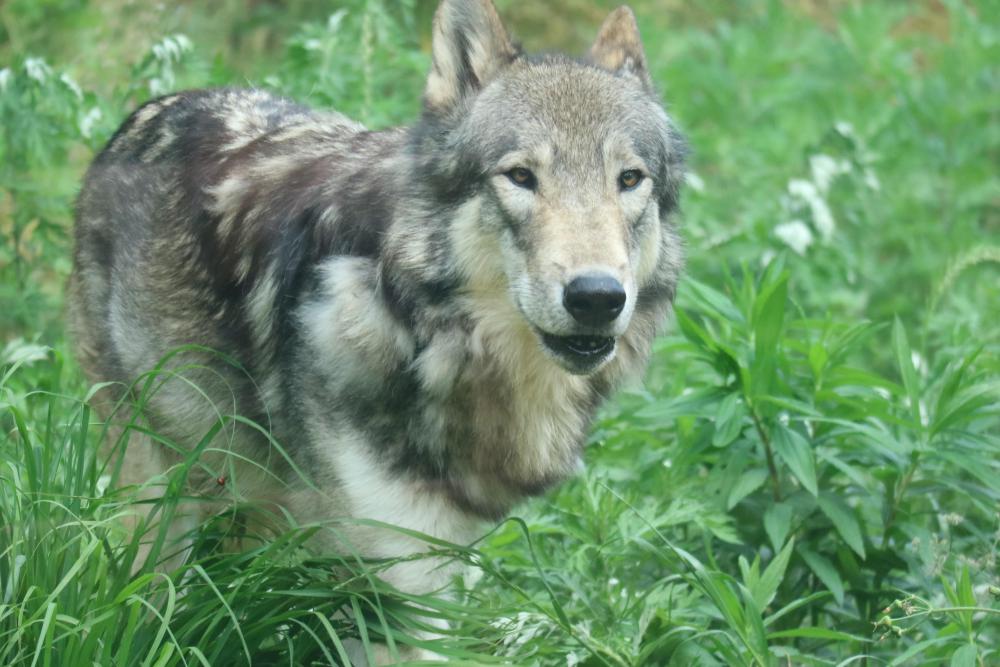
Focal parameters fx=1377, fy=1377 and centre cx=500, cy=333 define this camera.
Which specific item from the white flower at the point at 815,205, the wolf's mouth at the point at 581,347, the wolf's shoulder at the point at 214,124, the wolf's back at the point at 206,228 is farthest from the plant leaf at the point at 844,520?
the white flower at the point at 815,205

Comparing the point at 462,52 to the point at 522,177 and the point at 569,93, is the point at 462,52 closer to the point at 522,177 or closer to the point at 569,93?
the point at 569,93

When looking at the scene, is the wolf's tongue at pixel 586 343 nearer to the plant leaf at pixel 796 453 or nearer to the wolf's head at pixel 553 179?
the wolf's head at pixel 553 179

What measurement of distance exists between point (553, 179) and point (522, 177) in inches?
4.1

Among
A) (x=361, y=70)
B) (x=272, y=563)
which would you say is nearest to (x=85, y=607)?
(x=272, y=563)

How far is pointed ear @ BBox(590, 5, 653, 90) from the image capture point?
4547 mm

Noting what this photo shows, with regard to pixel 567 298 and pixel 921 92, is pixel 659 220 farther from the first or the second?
pixel 921 92

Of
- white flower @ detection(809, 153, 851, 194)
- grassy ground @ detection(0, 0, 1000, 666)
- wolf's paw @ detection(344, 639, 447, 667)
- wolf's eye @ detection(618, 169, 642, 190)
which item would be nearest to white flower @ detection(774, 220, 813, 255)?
grassy ground @ detection(0, 0, 1000, 666)

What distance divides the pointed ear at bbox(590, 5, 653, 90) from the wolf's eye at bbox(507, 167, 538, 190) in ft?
2.25

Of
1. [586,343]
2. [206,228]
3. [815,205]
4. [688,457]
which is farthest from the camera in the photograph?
[815,205]

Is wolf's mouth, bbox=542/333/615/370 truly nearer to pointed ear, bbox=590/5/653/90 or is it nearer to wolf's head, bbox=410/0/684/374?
wolf's head, bbox=410/0/684/374

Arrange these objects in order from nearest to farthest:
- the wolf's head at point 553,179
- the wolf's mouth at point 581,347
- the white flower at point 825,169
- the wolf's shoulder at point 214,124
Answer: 1. the wolf's head at point 553,179
2. the wolf's mouth at point 581,347
3. the wolf's shoulder at point 214,124
4. the white flower at point 825,169

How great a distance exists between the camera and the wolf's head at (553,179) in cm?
379

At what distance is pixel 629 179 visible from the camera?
409cm

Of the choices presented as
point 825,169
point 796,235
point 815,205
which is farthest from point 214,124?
point 825,169
